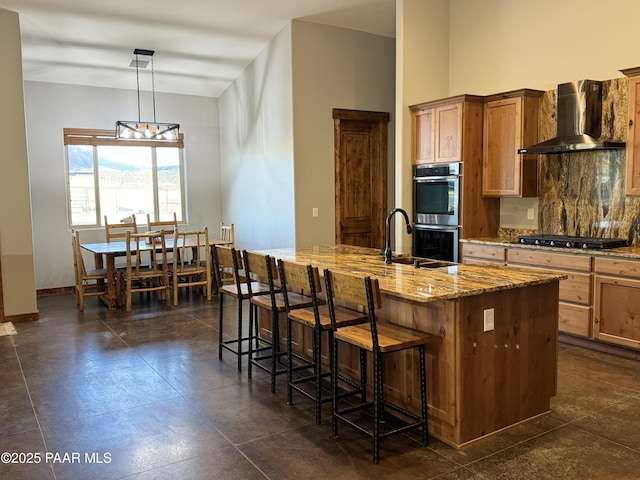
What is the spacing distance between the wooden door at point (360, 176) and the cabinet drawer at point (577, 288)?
289cm

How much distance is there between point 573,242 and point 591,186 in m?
0.76

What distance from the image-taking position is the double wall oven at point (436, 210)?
5496 millimetres

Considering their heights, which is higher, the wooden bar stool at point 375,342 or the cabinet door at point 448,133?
the cabinet door at point 448,133

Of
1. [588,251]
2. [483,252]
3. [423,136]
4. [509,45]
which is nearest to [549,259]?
[588,251]

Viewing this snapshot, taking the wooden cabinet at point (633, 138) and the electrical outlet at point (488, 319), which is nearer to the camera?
the electrical outlet at point (488, 319)

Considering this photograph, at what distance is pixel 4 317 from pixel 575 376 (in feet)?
18.4

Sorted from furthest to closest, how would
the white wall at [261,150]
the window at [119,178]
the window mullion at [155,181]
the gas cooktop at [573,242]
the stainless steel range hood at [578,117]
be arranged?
1. the window mullion at [155,181]
2. the window at [119,178]
3. the white wall at [261,150]
4. the stainless steel range hood at [578,117]
5. the gas cooktop at [573,242]

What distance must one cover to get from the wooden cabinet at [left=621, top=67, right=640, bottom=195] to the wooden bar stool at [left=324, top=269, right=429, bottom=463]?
2609 mm

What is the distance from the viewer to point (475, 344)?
2760 millimetres

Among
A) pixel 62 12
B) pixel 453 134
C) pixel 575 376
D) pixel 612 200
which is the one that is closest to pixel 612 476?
pixel 575 376

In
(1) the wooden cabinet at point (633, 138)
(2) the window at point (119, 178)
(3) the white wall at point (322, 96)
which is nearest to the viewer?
(1) the wooden cabinet at point (633, 138)

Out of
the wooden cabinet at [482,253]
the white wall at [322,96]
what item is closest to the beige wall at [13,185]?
the white wall at [322,96]

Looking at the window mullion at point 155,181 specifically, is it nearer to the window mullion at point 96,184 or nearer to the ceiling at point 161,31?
the window mullion at point 96,184

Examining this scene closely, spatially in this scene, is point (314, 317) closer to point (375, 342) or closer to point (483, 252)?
point (375, 342)
